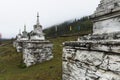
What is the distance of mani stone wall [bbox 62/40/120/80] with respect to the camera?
4031 millimetres


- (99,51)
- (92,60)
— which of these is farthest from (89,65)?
(99,51)

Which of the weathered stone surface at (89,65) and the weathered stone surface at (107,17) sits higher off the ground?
the weathered stone surface at (107,17)

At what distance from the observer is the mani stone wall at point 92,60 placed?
4.03 metres

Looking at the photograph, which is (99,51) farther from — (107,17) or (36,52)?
(36,52)

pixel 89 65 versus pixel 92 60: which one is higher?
pixel 92 60

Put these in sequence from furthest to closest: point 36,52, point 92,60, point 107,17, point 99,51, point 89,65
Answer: point 36,52
point 107,17
point 89,65
point 92,60
point 99,51

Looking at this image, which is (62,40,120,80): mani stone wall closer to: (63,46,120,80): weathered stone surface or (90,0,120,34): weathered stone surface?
(63,46,120,80): weathered stone surface

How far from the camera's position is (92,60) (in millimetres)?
4824

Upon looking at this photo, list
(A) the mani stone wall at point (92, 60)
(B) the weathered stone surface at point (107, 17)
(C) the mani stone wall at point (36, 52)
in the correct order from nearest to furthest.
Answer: (A) the mani stone wall at point (92, 60)
(B) the weathered stone surface at point (107, 17)
(C) the mani stone wall at point (36, 52)

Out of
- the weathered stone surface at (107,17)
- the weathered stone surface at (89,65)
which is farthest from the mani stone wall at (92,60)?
the weathered stone surface at (107,17)

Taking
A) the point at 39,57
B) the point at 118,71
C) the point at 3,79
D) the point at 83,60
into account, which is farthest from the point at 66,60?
the point at 39,57

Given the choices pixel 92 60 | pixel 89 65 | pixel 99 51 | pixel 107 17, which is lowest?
pixel 89 65

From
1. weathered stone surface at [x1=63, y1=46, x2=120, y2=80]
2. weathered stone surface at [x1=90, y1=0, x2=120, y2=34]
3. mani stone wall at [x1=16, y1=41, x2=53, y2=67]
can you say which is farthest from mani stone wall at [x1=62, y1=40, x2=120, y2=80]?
mani stone wall at [x1=16, y1=41, x2=53, y2=67]

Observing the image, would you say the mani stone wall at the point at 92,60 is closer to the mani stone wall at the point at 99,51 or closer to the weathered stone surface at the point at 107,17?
the mani stone wall at the point at 99,51
